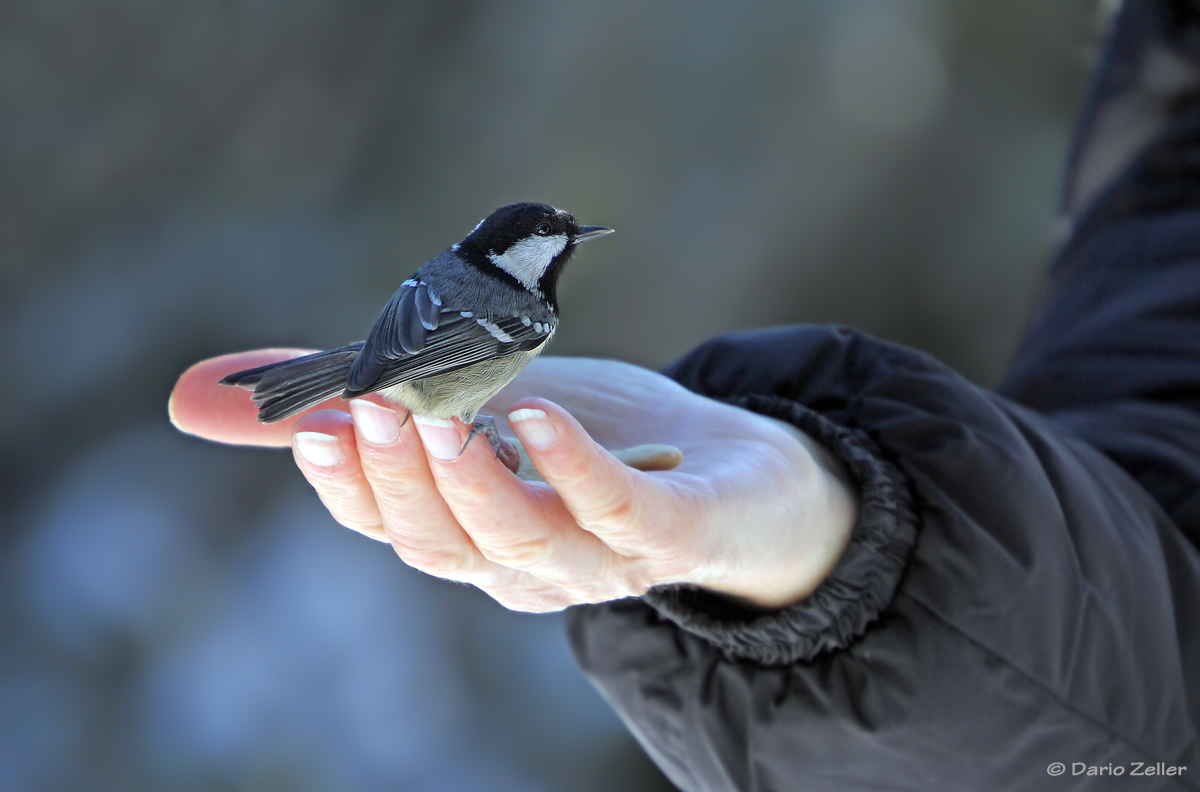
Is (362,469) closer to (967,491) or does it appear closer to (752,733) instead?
(752,733)

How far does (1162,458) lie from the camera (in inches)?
49.5

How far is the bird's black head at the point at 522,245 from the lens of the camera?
41.2 inches

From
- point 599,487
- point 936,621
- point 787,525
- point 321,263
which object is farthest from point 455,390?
point 321,263

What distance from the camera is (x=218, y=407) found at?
98 cm

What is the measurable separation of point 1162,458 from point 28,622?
6.76 ft

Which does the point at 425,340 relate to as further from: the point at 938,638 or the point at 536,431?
the point at 938,638

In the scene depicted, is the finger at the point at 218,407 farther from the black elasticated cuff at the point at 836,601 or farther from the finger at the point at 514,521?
the black elasticated cuff at the point at 836,601

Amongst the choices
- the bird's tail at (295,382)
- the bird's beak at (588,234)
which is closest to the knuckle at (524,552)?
the bird's tail at (295,382)

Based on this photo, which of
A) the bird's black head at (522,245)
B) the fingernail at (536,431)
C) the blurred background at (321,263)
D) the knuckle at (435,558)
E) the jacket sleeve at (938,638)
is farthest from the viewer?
the blurred background at (321,263)

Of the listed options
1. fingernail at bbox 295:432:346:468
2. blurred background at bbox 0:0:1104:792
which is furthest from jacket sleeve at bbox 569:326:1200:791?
blurred background at bbox 0:0:1104:792

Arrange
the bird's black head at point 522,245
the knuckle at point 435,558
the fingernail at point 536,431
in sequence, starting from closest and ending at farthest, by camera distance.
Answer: the fingernail at point 536,431 < the knuckle at point 435,558 < the bird's black head at point 522,245

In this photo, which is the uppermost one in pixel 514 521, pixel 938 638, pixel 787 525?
pixel 514 521

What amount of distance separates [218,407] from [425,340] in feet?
0.99

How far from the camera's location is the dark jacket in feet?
3.00
